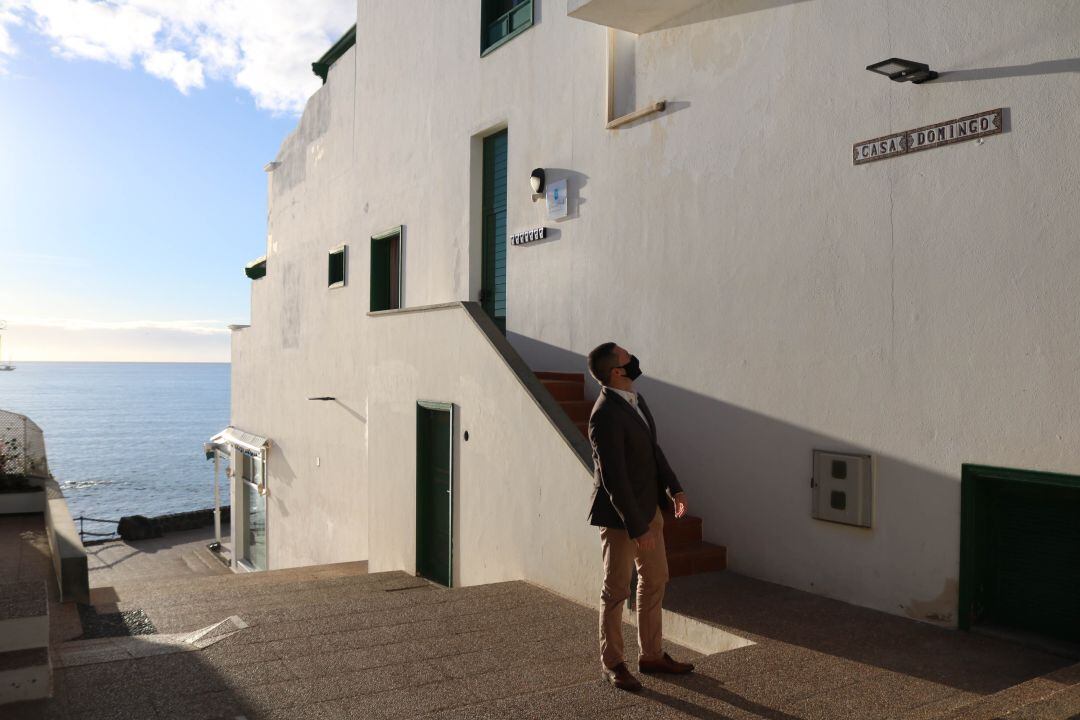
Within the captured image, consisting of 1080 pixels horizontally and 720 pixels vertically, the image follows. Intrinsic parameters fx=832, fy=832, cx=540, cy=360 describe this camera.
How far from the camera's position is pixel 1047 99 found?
202 inches

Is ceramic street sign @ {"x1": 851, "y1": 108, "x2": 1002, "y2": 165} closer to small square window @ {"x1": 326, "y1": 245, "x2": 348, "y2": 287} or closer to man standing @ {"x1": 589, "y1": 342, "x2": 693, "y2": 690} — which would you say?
man standing @ {"x1": 589, "y1": 342, "x2": 693, "y2": 690}

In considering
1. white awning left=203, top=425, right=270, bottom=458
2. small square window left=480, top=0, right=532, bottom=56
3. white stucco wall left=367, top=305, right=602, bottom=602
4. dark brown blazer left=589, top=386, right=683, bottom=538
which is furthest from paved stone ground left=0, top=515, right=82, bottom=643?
white awning left=203, top=425, right=270, bottom=458

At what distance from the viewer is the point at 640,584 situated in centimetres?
474

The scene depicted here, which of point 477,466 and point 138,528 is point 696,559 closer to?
point 477,466

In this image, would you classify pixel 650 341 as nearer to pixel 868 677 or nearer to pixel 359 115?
pixel 868 677

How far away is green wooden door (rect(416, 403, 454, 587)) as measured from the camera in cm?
944

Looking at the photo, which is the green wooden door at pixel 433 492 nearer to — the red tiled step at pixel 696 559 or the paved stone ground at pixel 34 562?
the red tiled step at pixel 696 559

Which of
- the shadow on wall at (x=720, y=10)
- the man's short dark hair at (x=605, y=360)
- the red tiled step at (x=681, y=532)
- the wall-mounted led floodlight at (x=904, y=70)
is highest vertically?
the shadow on wall at (x=720, y=10)

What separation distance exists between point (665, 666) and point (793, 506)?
8.08ft

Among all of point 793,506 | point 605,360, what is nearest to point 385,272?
point 793,506

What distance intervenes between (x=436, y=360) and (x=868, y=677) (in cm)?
593

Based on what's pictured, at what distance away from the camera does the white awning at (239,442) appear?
20.0 meters

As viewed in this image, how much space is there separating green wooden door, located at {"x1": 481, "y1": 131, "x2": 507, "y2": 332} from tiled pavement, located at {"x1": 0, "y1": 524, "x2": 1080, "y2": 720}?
5304 mm

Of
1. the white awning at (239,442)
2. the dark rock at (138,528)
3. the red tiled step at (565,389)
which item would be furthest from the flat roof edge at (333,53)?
the dark rock at (138,528)
